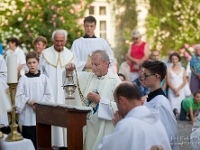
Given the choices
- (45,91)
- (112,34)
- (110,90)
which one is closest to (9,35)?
(112,34)

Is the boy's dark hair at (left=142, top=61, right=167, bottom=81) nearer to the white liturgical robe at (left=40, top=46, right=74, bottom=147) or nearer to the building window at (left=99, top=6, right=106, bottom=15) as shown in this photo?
the white liturgical robe at (left=40, top=46, right=74, bottom=147)

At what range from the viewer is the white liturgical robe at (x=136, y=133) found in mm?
4465

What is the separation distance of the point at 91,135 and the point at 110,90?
0.61 metres

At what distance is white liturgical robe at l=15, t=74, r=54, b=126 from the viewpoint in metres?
7.96

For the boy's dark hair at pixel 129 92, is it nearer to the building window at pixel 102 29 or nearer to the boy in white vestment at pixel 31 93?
the boy in white vestment at pixel 31 93

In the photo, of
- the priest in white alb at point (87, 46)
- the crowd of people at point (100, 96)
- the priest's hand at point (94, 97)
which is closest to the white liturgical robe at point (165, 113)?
the crowd of people at point (100, 96)

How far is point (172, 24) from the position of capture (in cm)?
2125

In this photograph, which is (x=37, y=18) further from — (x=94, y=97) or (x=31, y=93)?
(x=94, y=97)

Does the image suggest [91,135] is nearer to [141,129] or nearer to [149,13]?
[141,129]

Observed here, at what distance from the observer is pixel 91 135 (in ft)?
22.1

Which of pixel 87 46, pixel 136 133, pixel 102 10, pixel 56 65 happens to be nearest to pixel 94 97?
pixel 136 133

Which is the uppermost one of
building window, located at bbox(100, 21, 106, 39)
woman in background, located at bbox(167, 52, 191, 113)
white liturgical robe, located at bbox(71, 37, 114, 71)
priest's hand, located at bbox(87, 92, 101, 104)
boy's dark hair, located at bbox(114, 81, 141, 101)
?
building window, located at bbox(100, 21, 106, 39)

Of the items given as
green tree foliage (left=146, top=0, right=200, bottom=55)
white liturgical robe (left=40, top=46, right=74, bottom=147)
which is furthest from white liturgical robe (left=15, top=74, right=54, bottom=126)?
green tree foliage (left=146, top=0, right=200, bottom=55)

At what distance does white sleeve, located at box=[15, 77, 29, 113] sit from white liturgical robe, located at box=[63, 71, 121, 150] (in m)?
0.99
